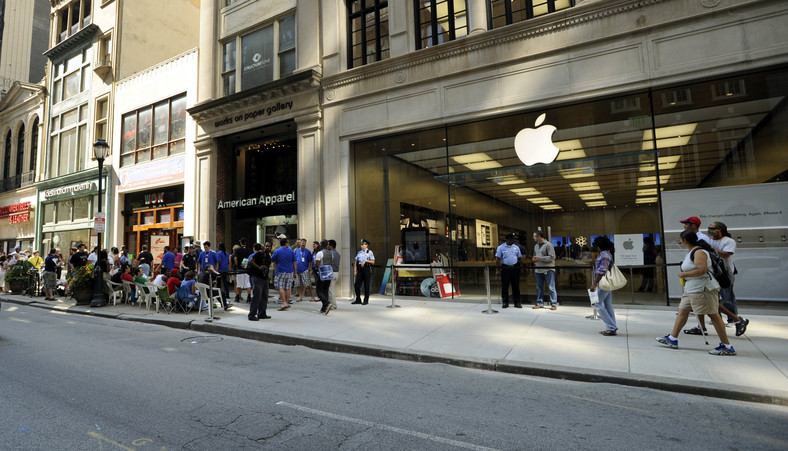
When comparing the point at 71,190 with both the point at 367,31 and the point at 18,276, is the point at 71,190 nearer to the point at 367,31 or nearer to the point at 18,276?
the point at 18,276

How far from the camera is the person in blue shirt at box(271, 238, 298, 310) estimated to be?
1038 cm

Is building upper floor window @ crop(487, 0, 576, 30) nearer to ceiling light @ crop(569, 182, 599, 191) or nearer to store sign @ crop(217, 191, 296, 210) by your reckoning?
ceiling light @ crop(569, 182, 599, 191)

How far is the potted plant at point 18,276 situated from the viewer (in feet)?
55.6

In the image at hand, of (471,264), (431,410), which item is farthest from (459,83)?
(431,410)

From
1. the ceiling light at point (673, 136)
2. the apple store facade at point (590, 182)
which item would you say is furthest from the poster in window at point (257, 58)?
the ceiling light at point (673, 136)

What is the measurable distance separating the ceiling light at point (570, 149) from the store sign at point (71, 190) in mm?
23111

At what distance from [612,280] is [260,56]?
15309mm

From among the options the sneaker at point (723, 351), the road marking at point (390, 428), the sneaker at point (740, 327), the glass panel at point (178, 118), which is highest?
the glass panel at point (178, 118)

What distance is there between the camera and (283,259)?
10422mm

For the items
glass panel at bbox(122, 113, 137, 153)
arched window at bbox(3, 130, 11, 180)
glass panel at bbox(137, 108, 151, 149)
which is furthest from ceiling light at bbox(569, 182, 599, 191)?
arched window at bbox(3, 130, 11, 180)

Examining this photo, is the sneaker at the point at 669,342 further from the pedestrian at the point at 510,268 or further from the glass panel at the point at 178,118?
the glass panel at the point at 178,118

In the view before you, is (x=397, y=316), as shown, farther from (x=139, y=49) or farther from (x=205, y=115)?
(x=139, y=49)

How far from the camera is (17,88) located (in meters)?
28.6

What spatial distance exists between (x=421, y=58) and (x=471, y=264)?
21.5 feet
